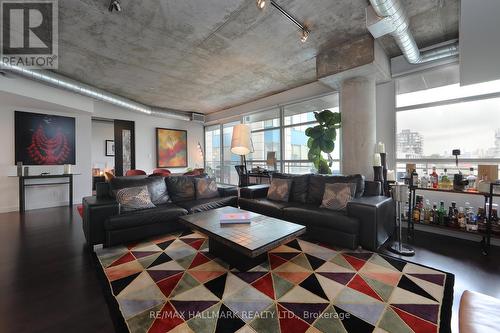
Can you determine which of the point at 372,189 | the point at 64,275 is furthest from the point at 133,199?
the point at 372,189

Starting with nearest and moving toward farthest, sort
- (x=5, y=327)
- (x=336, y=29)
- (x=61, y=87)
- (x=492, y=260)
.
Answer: (x=5, y=327) → (x=492, y=260) → (x=336, y=29) → (x=61, y=87)

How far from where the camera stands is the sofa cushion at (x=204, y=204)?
326 cm

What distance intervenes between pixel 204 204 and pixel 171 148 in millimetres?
5017

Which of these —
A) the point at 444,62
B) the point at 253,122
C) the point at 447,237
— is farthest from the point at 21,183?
the point at 444,62

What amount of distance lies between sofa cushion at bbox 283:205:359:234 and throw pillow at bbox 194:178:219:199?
144 centimetres

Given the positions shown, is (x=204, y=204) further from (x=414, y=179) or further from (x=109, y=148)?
(x=109, y=148)

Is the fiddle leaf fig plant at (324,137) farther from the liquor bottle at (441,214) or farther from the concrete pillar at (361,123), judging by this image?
the liquor bottle at (441,214)

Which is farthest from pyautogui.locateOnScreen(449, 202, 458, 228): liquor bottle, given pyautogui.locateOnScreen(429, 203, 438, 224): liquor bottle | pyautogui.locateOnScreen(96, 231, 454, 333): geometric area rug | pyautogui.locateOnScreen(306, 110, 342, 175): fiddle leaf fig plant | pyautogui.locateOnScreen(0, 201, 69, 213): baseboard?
pyautogui.locateOnScreen(0, 201, 69, 213): baseboard

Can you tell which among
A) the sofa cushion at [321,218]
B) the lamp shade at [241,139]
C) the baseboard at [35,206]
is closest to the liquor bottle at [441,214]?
the sofa cushion at [321,218]

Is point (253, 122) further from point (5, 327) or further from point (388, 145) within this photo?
point (5, 327)

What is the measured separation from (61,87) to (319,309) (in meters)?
5.82

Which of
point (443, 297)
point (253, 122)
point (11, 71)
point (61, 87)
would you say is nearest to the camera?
point (443, 297)

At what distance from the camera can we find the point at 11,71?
11.9ft

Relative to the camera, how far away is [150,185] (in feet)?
11.4
